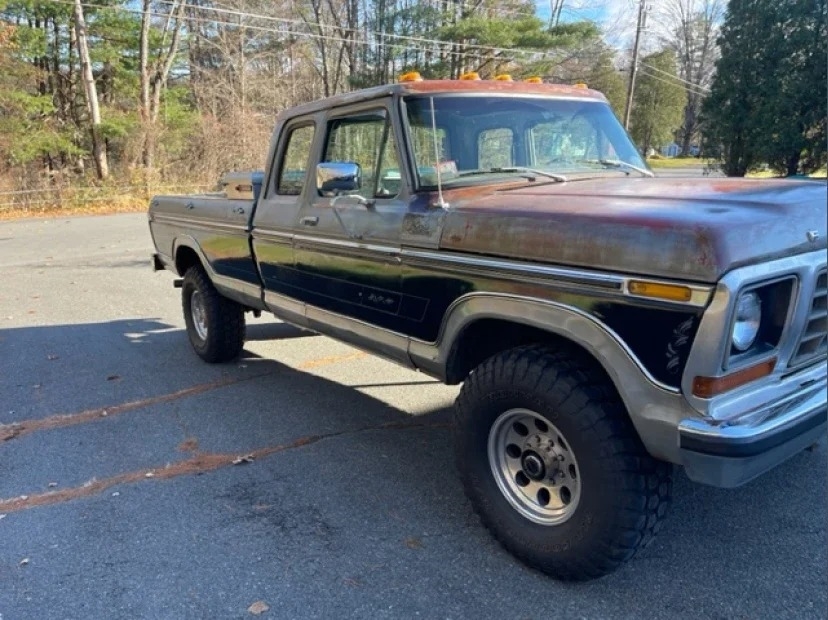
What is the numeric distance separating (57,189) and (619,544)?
23.7 metres

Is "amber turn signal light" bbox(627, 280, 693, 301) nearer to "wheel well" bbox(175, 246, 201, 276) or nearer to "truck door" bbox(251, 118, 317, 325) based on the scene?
"truck door" bbox(251, 118, 317, 325)

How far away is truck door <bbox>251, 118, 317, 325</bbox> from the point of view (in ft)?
14.2

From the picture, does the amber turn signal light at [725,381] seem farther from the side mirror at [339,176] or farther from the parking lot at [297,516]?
the side mirror at [339,176]

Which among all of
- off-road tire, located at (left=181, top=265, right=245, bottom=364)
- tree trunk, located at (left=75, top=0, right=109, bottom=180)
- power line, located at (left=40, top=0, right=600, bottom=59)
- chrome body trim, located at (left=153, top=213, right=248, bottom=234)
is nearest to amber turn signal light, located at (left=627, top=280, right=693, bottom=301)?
chrome body trim, located at (left=153, top=213, right=248, bottom=234)

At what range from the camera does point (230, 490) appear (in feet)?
11.9

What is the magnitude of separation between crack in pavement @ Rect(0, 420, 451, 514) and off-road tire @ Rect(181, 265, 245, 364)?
1758 millimetres

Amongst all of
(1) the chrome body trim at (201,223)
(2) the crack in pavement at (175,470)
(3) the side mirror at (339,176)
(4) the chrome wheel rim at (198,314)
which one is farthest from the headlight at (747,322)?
(4) the chrome wheel rim at (198,314)

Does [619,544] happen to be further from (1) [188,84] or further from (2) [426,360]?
(1) [188,84]

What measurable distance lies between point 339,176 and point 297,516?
73.1 inches

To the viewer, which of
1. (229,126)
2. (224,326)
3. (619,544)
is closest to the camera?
(619,544)

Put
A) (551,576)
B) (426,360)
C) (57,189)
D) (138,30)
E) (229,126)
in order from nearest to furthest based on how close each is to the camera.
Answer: (551,576) → (426,360) → (57,189) → (138,30) → (229,126)

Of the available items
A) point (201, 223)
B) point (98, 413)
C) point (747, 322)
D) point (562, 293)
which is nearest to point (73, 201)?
point (201, 223)

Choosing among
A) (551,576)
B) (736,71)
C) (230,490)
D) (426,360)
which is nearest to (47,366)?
(230,490)

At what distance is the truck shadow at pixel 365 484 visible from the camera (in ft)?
9.53
